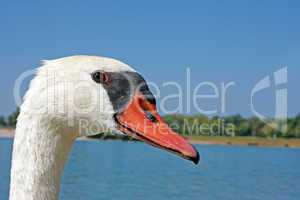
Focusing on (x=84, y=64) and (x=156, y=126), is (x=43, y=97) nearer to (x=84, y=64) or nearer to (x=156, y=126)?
(x=84, y=64)

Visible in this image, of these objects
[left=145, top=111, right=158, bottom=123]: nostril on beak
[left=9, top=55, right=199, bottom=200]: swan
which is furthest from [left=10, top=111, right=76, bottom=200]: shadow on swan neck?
[left=145, top=111, right=158, bottom=123]: nostril on beak

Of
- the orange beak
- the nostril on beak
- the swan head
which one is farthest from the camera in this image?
the nostril on beak

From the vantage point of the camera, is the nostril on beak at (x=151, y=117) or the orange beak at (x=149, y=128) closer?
the orange beak at (x=149, y=128)

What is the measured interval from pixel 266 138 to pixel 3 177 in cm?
8880

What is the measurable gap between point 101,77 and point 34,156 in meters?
0.83

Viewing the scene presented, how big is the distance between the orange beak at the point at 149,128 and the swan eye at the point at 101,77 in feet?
0.90

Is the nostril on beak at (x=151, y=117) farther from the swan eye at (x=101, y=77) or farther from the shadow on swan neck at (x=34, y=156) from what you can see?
the shadow on swan neck at (x=34, y=156)

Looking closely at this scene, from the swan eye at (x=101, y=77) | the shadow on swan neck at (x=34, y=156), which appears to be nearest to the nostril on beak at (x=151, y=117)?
the swan eye at (x=101, y=77)

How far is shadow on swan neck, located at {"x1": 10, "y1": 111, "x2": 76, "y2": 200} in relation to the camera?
378 centimetres

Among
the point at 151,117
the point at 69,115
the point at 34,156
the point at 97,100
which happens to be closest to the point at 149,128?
the point at 151,117

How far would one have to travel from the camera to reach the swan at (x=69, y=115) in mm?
3742

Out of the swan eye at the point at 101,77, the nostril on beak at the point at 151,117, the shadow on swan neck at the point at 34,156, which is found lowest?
the shadow on swan neck at the point at 34,156

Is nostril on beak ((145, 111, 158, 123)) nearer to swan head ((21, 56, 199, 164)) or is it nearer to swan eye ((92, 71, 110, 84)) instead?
swan head ((21, 56, 199, 164))

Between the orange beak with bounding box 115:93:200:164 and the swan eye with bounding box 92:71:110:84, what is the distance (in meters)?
0.27
